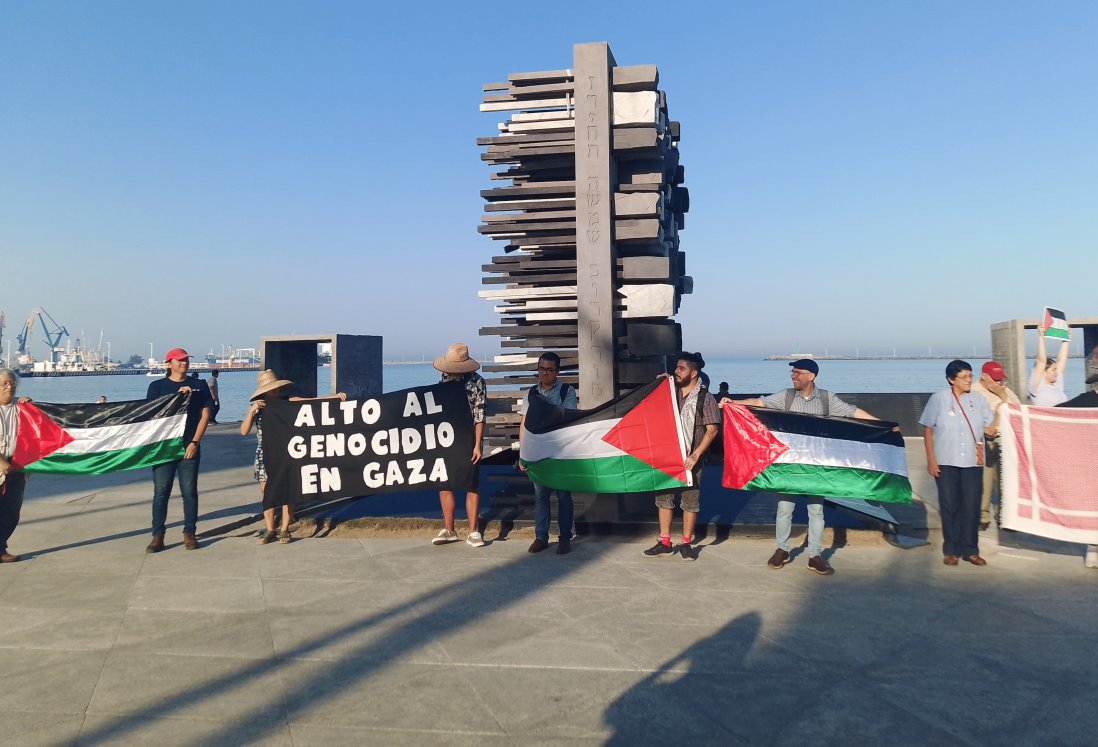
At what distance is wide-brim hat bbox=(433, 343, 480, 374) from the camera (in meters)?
7.27

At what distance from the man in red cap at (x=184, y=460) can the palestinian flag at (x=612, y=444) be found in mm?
3147

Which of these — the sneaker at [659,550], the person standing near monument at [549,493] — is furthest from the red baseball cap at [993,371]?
the person standing near monument at [549,493]

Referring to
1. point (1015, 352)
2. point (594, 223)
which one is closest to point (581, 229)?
point (594, 223)

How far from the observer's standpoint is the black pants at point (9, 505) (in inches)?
259

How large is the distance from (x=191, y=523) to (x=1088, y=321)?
17016 mm

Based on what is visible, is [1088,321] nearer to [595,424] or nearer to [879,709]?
[595,424]

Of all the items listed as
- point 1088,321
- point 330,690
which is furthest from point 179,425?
point 1088,321

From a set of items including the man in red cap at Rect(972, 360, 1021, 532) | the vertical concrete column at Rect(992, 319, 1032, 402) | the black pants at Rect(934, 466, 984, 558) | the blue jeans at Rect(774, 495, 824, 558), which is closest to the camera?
the blue jeans at Rect(774, 495, 824, 558)

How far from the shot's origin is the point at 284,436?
7344 millimetres

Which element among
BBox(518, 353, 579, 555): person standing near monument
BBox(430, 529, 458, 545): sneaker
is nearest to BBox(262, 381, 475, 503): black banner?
BBox(430, 529, 458, 545): sneaker

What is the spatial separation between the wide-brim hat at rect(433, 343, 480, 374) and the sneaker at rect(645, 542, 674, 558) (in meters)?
2.46

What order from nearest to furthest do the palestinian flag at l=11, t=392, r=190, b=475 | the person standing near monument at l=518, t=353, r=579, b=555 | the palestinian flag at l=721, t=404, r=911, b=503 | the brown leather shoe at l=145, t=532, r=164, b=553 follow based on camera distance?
the palestinian flag at l=721, t=404, r=911, b=503, the person standing near monument at l=518, t=353, r=579, b=555, the brown leather shoe at l=145, t=532, r=164, b=553, the palestinian flag at l=11, t=392, r=190, b=475

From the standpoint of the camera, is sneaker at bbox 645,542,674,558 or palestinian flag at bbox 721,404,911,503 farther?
sneaker at bbox 645,542,674,558

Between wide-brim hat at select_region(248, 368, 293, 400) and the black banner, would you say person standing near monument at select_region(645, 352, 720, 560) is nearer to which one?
the black banner
